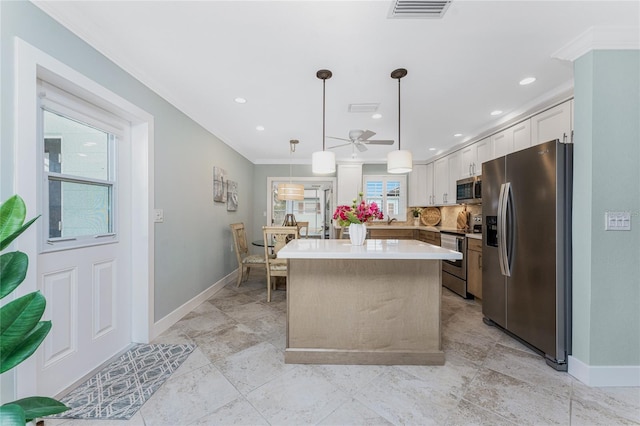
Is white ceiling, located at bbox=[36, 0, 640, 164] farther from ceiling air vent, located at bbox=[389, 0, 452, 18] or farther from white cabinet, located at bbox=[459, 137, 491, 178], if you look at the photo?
white cabinet, located at bbox=[459, 137, 491, 178]

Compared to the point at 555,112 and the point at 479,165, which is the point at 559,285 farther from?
the point at 479,165

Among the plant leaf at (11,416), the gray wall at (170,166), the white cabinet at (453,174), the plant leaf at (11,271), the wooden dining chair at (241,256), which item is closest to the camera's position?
the plant leaf at (11,416)

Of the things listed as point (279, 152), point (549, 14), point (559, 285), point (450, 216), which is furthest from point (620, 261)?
point (279, 152)

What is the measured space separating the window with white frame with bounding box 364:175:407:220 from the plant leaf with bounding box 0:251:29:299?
5.27 meters

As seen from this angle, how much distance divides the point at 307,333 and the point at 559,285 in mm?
2026

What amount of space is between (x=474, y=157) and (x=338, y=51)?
2990 millimetres

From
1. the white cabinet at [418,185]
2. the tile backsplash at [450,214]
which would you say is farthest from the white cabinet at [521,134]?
the white cabinet at [418,185]

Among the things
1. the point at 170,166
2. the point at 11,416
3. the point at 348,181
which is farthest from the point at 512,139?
the point at 11,416

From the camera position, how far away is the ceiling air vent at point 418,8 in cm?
151

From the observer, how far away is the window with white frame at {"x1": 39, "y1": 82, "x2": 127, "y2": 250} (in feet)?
5.51

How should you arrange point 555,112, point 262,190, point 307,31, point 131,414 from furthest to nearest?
point 262,190 < point 555,112 < point 307,31 < point 131,414

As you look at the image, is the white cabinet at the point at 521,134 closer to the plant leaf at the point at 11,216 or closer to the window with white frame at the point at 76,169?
the plant leaf at the point at 11,216

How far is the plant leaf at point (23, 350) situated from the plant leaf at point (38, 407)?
A: 136 mm

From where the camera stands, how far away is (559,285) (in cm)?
201
